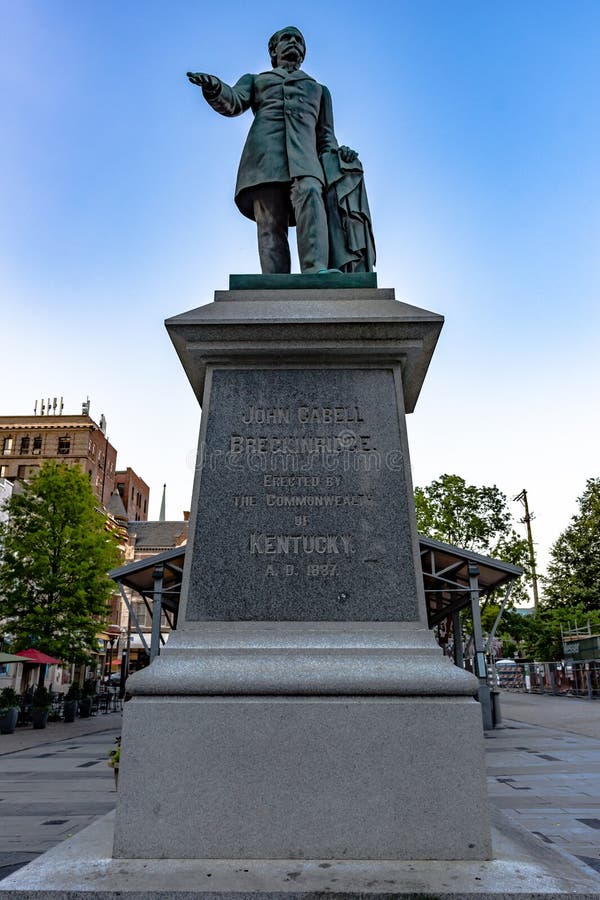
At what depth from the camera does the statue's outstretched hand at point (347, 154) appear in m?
5.75

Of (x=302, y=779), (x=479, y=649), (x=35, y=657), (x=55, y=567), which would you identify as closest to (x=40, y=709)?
(x=35, y=657)

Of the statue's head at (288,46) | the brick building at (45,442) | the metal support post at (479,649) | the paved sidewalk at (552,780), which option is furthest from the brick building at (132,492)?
the statue's head at (288,46)

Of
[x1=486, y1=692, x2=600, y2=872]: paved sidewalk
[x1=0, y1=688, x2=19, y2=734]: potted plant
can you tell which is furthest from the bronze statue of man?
[x1=0, y1=688, x2=19, y2=734]: potted plant

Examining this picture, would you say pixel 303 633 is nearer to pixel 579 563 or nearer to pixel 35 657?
pixel 35 657

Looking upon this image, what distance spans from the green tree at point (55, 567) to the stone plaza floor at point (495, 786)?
8.57 m

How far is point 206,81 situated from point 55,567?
88.9 feet

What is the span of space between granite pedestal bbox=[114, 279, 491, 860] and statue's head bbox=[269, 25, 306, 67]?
2.37 m

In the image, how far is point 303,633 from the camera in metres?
4.01

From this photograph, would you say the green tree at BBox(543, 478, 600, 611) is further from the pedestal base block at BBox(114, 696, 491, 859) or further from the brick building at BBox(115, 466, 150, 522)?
the brick building at BBox(115, 466, 150, 522)

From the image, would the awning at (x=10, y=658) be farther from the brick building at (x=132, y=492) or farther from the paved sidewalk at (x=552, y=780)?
the brick building at (x=132, y=492)

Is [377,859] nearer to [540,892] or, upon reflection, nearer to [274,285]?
[540,892]

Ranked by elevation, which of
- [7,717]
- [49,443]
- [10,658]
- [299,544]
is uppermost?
[49,443]

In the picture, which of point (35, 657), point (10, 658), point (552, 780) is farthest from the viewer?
point (35, 657)

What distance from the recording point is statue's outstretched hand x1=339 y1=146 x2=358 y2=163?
5.75 metres
